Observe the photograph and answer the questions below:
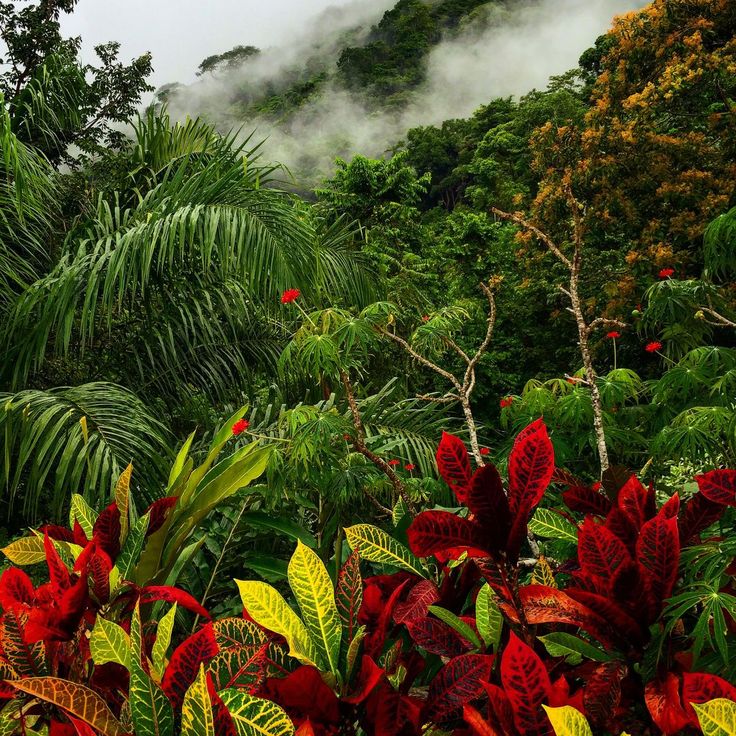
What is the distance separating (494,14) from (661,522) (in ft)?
244

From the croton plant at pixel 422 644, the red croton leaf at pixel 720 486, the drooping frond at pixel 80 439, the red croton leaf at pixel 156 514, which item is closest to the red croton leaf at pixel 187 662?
the croton plant at pixel 422 644

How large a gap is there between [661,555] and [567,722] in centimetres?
25

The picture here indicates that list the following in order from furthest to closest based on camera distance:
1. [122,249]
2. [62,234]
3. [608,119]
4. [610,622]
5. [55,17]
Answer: [608,119], [55,17], [62,234], [122,249], [610,622]

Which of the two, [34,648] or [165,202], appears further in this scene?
[165,202]

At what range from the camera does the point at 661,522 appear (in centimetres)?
62

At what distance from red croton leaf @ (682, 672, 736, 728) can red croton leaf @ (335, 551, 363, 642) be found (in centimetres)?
30

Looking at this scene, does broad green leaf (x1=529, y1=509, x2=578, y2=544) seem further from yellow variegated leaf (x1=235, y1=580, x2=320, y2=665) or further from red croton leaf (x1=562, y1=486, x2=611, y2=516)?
yellow variegated leaf (x1=235, y1=580, x2=320, y2=665)

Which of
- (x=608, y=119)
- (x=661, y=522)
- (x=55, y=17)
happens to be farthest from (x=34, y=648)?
(x=608, y=119)

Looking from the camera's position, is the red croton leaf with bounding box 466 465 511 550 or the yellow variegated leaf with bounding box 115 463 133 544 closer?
the red croton leaf with bounding box 466 465 511 550

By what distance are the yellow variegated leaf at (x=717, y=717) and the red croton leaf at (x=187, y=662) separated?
0.36 meters

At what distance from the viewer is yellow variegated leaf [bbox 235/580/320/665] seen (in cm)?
59

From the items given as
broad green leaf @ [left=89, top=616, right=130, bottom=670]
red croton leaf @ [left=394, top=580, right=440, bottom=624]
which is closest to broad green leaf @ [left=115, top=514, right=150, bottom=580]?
broad green leaf @ [left=89, top=616, right=130, bottom=670]

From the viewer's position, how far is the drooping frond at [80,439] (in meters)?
2.39

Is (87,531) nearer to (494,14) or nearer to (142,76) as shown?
(142,76)
